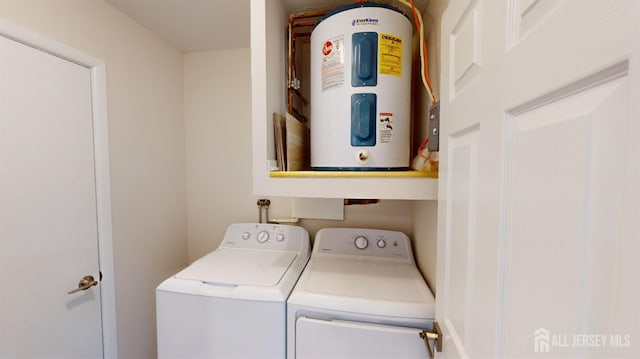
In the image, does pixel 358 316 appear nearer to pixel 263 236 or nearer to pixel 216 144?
pixel 263 236

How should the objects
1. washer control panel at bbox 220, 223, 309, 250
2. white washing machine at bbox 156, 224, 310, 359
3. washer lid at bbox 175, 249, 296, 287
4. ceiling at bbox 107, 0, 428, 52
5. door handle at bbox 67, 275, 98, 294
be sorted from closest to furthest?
white washing machine at bbox 156, 224, 310, 359, washer lid at bbox 175, 249, 296, 287, door handle at bbox 67, 275, 98, 294, ceiling at bbox 107, 0, 428, 52, washer control panel at bbox 220, 223, 309, 250

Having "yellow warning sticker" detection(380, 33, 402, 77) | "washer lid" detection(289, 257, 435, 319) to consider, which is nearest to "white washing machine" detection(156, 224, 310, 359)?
"washer lid" detection(289, 257, 435, 319)

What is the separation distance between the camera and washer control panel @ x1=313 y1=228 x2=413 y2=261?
145 centimetres

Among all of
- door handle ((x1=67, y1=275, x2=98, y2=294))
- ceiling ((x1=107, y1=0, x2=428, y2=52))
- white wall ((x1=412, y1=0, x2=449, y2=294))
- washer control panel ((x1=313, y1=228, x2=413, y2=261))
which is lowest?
door handle ((x1=67, y1=275, x2=98, y2=294))

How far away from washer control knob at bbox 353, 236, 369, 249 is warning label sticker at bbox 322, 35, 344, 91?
95cm

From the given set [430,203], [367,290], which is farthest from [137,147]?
[430,203]

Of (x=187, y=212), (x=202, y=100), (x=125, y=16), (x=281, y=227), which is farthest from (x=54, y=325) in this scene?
(x=125, y=16)

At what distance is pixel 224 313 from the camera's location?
997 millimetres

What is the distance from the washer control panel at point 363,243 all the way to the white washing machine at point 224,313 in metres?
0.36

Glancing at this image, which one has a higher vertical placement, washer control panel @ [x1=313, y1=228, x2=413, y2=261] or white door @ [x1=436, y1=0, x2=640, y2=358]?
white door @ [x1=436, y1=0, x2=640, y2=358]

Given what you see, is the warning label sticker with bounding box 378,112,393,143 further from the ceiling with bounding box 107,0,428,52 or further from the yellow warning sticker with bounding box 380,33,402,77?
the ceiling with bounding box 107,0,428,52

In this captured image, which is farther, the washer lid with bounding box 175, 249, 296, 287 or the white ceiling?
the white ceiling

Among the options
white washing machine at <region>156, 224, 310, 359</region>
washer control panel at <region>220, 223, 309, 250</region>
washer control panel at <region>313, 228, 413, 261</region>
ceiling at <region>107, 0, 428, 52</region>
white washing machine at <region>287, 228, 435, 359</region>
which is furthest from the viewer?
washer control panel at <region>220, 223, 309, 250</region>

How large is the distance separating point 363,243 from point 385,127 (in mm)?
827
